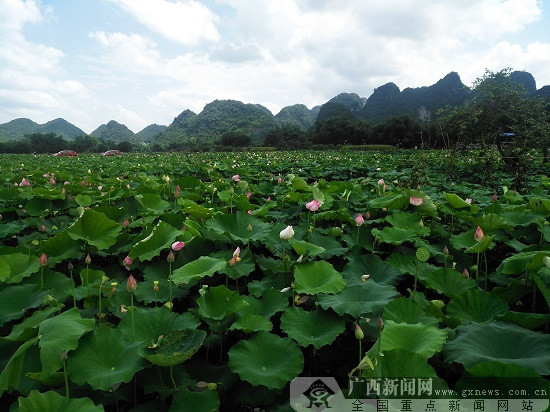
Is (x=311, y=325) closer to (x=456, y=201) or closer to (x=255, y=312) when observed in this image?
(x=255, y=312)

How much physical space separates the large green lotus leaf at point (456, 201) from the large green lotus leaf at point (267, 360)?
61.4 inches

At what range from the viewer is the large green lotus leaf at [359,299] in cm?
122

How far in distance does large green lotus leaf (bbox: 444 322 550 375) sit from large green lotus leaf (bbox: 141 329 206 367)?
70 cm

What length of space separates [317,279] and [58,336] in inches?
35.8

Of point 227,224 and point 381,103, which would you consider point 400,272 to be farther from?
point 381,103

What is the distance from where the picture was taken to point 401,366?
888 millimetres

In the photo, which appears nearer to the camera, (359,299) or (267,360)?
(267,360)

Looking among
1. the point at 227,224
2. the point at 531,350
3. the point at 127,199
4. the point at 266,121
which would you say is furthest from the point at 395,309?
the point at 266,121

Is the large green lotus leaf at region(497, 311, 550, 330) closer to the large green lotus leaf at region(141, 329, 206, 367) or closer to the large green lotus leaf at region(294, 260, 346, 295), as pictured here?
the large green lotus leaf at region(294, 260, 346, 295)

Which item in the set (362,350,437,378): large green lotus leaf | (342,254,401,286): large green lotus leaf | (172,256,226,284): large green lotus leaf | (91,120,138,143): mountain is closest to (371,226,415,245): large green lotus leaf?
(342,254,401,286): large green lotus leaf

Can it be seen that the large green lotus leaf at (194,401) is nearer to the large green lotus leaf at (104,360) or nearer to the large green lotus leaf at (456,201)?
the large green lotus leaf at (104,360)

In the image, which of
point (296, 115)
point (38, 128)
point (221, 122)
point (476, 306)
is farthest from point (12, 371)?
point (38, 128)

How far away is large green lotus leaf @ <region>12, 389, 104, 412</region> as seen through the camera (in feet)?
2.77

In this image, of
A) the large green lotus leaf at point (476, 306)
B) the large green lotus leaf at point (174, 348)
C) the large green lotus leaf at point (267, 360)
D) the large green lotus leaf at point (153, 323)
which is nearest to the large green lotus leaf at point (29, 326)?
the large green lotus leaf at point (153, 323)
